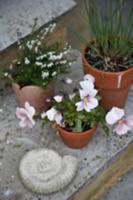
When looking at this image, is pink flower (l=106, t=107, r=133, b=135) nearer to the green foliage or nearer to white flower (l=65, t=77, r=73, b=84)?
the green foliage

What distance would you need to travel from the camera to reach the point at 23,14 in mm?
2137

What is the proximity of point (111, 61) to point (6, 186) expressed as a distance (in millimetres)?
615

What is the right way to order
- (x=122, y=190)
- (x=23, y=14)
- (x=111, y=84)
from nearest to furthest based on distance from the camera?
(x=111, y=84), (x=122, y=190), (x=23, y=14)

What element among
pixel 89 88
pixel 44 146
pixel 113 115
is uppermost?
pixel 89 88

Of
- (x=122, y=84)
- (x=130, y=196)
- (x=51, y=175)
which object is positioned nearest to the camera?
(x=51, y=175)

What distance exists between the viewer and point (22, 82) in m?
1.88

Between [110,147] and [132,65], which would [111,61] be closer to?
[132,65]

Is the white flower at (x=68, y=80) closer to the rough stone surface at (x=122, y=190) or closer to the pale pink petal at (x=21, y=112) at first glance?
the pale pink petal at (x=21, y=112)

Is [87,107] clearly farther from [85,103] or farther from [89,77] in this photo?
[89,77]

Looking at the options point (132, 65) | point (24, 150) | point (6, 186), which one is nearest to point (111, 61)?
point (132, 65)

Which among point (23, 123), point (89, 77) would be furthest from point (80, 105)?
point (23, 123)

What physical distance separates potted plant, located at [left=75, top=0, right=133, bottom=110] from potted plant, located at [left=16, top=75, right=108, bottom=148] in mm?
60

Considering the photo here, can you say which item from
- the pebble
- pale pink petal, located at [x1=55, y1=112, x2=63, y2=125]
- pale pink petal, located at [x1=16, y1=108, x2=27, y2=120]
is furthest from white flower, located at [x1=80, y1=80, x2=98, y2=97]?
the pebble

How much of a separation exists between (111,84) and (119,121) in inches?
5.7
